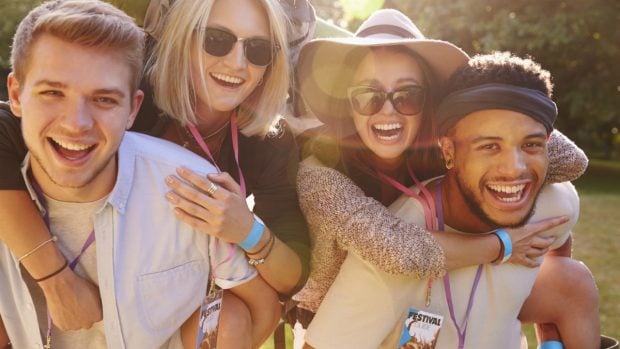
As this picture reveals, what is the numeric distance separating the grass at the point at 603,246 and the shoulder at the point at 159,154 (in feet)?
7.71

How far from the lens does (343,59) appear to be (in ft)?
10.6

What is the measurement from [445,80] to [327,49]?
594 millimetres

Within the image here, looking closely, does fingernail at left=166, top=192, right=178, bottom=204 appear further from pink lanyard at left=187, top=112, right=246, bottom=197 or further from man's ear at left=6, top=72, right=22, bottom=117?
man's ear at left=6, top=72, right=22, bottom=117

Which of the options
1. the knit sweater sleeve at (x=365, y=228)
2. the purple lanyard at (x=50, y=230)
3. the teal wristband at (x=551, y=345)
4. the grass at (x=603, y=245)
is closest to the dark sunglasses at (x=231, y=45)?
the knit sweater sleeve at (x=365, y=228)

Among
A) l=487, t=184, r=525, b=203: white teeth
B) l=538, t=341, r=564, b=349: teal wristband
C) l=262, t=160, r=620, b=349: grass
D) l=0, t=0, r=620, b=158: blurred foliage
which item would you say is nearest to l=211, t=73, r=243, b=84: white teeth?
l=487, t=184, r=525, b=203: white teeth

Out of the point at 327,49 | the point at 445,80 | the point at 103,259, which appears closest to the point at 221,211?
the point at 103,259

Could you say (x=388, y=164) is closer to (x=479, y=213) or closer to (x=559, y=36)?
(x=479, y=213)

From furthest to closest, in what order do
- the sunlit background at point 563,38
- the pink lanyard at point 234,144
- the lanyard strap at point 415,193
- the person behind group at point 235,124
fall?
the sunlit background at point 563,38
the lanyard strap at point 415,193
the pink lanyard at point 234,144
the person behind group at point 235,124

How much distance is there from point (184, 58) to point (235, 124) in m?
0.39

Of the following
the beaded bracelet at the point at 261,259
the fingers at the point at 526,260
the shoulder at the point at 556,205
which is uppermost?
the shoulder at the point at 556,205

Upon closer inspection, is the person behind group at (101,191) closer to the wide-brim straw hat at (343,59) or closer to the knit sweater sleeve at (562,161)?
the wide-brim straw hat at (343,59)

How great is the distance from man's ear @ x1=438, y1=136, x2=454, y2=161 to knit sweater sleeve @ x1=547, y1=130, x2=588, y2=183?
1.62 feet

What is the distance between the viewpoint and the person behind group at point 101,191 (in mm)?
2299

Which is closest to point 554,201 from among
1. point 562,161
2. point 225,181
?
point 562,161
